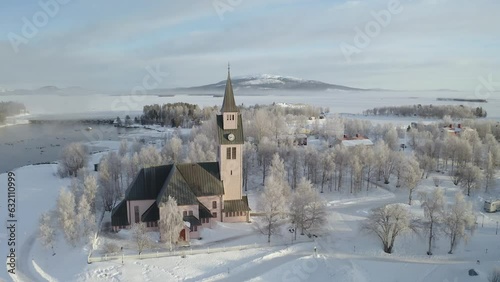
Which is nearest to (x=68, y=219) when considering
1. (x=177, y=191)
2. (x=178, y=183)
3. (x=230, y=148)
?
(x=177, y=191)

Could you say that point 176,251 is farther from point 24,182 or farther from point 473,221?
point 24,182

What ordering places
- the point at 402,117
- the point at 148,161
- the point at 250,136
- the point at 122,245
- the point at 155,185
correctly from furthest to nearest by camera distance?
1. the point at 402,117
2. the point at 250,136
3. the point at 148,161
4. the point at 155,185
5. the point at 122,245

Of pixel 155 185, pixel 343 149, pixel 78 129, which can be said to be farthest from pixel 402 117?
pixel 155 185

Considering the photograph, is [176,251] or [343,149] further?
[343,149]

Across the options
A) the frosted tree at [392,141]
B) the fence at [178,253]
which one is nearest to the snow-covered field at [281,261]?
the fence at [178,253]

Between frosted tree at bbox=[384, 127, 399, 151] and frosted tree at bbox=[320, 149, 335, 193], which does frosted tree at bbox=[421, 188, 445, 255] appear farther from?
frosted tree at bbox=[384, 127, 399, 151]

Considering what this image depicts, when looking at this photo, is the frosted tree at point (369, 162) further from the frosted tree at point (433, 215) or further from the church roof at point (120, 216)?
the church roof at point (120, 216)

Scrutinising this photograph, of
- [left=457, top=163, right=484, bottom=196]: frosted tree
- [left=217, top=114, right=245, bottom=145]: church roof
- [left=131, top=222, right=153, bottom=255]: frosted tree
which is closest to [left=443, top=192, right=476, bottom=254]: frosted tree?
[left=457, top=163, right=484, bottom=196]: frosted tree
